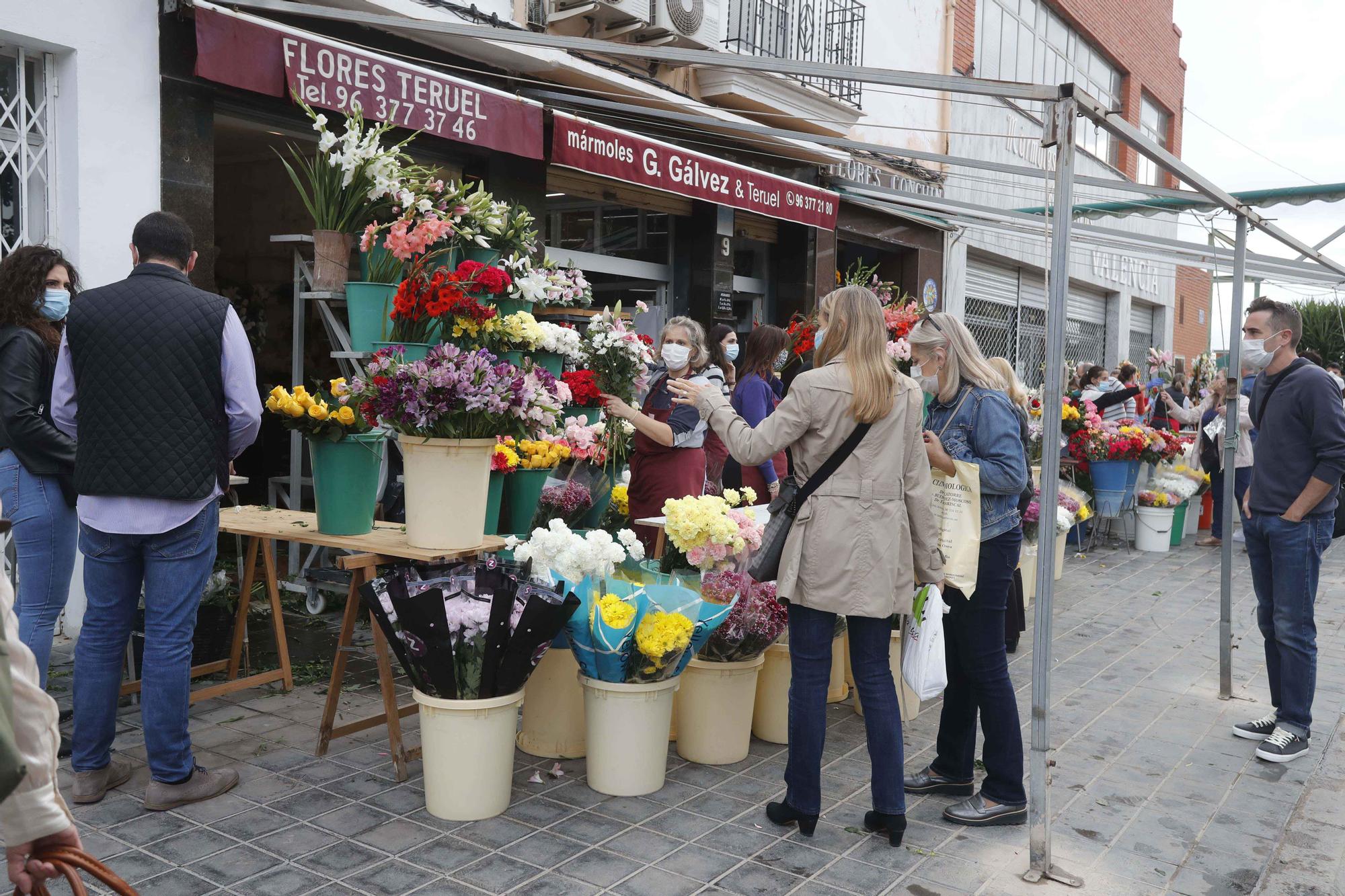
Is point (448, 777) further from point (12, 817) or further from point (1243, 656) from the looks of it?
point (1243, 656)

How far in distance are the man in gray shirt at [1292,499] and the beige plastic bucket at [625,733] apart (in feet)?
8.75

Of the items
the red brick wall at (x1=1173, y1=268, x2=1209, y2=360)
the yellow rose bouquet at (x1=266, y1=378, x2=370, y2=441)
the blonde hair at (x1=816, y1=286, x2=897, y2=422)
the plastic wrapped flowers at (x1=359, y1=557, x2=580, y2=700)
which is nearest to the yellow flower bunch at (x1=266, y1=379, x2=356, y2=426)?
the yellow rose bouquet at (x1=266, y1=378, x2=370, y2=441)

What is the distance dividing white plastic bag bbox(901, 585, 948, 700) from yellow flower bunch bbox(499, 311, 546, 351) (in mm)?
1954

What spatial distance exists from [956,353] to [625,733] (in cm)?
182

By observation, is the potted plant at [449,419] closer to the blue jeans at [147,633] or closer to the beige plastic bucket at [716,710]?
the blue jeans at [147,633]

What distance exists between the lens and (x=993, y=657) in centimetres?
372

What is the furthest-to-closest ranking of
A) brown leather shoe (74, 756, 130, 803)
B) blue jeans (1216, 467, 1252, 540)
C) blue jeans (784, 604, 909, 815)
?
blue jeans (1216, 467, 1252, 540)
brown leather shoe (74, 756, 130, 803)
blue jeans (784, 604, 909, 815)

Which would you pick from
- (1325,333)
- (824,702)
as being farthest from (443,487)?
(1325,333)

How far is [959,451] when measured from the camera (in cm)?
379

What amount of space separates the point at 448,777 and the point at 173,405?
153cm

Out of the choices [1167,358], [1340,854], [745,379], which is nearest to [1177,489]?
[1167,358]

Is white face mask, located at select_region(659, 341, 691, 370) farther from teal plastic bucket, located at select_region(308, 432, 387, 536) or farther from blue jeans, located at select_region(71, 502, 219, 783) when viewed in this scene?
blue jeans, located at select_region(71, 502, 219, 783)

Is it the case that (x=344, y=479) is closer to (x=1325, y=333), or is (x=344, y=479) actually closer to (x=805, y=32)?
(x=805, y=32)

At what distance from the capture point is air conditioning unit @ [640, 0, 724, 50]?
9133 millimetres
